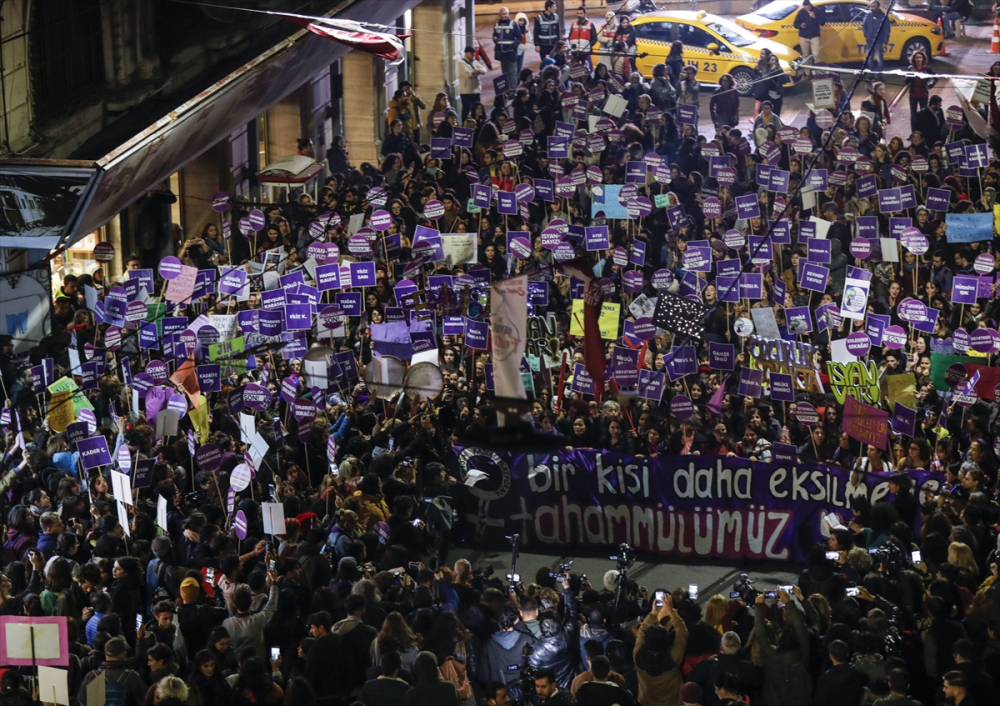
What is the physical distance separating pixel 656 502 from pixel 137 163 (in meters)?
7.27

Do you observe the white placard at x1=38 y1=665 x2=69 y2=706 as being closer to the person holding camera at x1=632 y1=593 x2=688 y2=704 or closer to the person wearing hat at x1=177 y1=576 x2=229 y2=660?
the person wearing hat at x1=177 y1=576 x2=229 y2=660

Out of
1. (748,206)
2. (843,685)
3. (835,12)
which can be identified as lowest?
(843,685)

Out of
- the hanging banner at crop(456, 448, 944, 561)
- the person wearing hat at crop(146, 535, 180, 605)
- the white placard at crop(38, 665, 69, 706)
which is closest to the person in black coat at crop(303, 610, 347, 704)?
the white placard at crop(38, 665, 69, 706)

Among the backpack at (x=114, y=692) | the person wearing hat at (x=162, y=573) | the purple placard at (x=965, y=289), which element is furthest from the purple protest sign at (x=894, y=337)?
the backpack at (x=114, y=692)

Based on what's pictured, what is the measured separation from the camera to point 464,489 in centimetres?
1534

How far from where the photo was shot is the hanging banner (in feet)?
48.2

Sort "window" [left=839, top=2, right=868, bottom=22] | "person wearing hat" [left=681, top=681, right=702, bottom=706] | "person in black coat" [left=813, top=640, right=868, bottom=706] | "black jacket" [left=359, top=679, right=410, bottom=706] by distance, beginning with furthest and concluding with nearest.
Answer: "window" [left=839, top=2, right=868, bottom=22] → "person in black coat" [left=813, top=640, right=868, bottom=706] → "black jacket" [left=359, top=679, right=410, bottom=706] → "person wearing hat" [left=681, top=681, right=702, bottom=706]

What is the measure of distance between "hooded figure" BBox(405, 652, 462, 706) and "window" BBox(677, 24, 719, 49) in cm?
2146

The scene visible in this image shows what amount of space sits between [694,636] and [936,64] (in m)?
21.7

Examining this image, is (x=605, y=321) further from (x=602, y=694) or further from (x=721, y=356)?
(x=602, y=694)

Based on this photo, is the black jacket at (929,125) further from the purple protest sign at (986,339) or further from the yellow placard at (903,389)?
the yellow placard at (903,389)

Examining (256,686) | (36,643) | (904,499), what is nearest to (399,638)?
(256,686)

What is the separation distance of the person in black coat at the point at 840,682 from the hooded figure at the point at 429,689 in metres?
2.43

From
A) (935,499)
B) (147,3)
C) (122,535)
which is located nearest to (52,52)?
(147,3)
